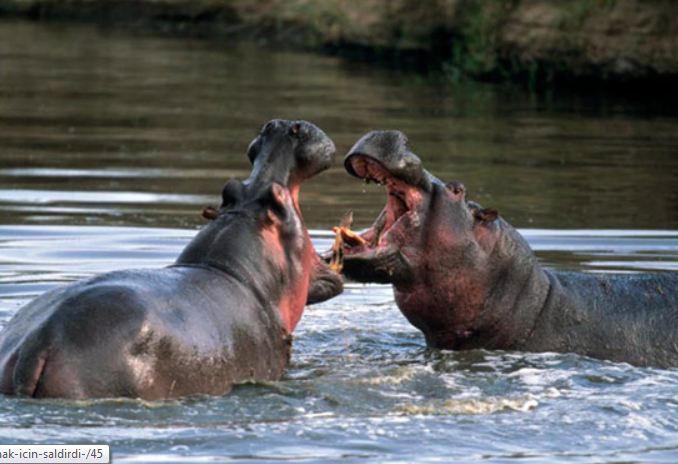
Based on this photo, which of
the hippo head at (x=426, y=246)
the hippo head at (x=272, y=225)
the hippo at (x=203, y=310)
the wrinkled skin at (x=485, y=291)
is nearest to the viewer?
the hippo at (x=203, y=310)

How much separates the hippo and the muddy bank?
13799 mm

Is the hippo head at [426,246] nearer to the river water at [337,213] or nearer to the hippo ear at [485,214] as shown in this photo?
the hippo ear at [485,214]

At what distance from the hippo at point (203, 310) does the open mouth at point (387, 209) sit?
0.55 m

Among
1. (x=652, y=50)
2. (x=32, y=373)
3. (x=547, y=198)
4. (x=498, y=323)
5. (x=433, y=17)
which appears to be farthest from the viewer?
(x=433, y=17)

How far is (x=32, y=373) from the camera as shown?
5.45 m

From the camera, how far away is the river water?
5785 millimetres

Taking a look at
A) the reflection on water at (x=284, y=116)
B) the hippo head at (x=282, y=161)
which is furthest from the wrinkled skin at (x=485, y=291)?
the reflection on water at (x=284, y=116)

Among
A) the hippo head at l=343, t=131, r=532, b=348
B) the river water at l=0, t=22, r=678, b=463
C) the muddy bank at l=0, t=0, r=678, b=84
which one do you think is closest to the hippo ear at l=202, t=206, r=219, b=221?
the river water at l=0, t=22, r=678, b=463

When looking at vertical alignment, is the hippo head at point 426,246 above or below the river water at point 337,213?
above

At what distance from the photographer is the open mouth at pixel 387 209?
7.41m

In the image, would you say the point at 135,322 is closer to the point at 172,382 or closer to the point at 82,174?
the point at 172,382

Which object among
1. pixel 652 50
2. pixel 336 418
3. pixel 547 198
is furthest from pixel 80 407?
pixel 652 50

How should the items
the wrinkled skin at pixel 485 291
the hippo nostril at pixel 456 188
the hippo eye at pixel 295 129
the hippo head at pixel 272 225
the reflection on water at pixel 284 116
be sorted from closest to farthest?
1. the hippo head at pixel 272 225
2. the hippo eye at pixel 295 129
3. the wrinkled skin at pixel 485 291
4. the hippo nostril at pixel 456 188
5. the reflection on water at pixel 284 116

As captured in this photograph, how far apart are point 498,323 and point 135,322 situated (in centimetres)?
258
